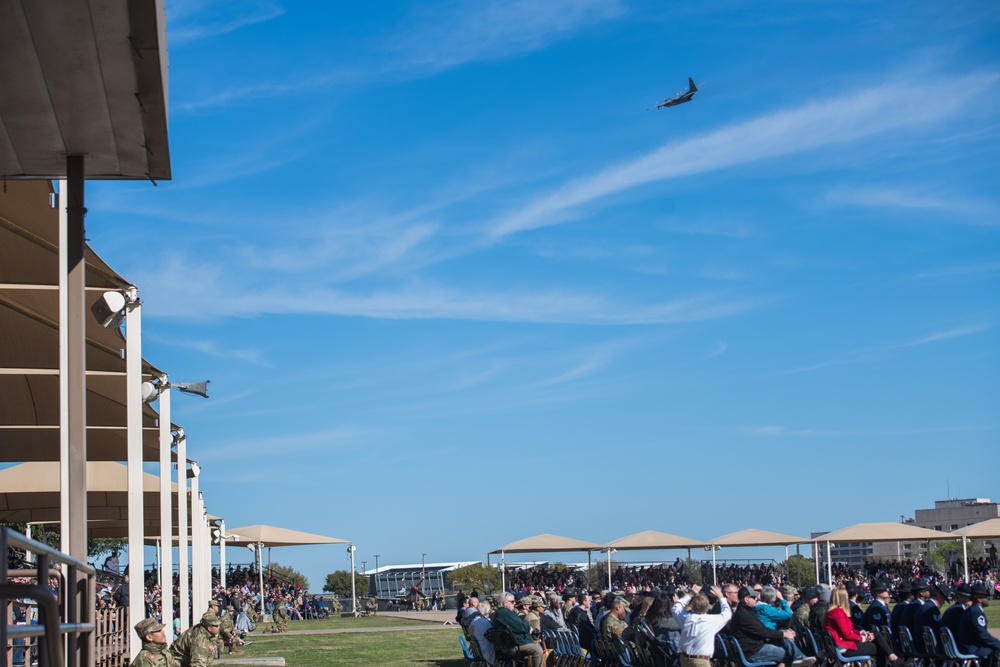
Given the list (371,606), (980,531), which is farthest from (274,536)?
(980,531)

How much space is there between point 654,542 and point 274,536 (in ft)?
42.5

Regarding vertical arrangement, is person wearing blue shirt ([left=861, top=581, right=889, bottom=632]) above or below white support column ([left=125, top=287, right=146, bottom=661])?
below

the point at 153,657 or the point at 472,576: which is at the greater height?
the point at 153,657

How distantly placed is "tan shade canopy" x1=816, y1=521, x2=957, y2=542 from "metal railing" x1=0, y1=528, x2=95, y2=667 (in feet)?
111

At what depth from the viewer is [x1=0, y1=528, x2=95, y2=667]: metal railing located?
2986 mm

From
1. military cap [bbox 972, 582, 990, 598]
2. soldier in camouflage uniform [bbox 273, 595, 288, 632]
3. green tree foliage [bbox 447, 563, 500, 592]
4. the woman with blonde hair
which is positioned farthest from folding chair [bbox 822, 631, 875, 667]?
green tree foliage [bbox 447, 563, 500, 592]

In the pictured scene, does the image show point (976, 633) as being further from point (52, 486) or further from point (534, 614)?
point (52, 486)

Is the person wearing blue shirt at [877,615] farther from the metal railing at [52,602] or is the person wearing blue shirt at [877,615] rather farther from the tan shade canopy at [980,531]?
the tan shade canopy at [980,531]

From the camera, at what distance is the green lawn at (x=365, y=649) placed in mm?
17875

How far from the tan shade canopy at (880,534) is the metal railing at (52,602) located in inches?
1334

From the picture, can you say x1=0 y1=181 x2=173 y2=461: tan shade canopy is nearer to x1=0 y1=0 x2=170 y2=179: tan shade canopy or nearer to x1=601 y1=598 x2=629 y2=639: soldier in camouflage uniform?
x1=0 y1=0 x2=170 y2=179: tan shade canopy

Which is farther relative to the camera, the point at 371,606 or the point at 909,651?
the point at 371,606

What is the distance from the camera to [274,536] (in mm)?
38594

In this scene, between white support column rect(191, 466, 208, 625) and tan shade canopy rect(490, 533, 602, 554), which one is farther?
tan shade canopy rect(490, 533, 602, 554)
